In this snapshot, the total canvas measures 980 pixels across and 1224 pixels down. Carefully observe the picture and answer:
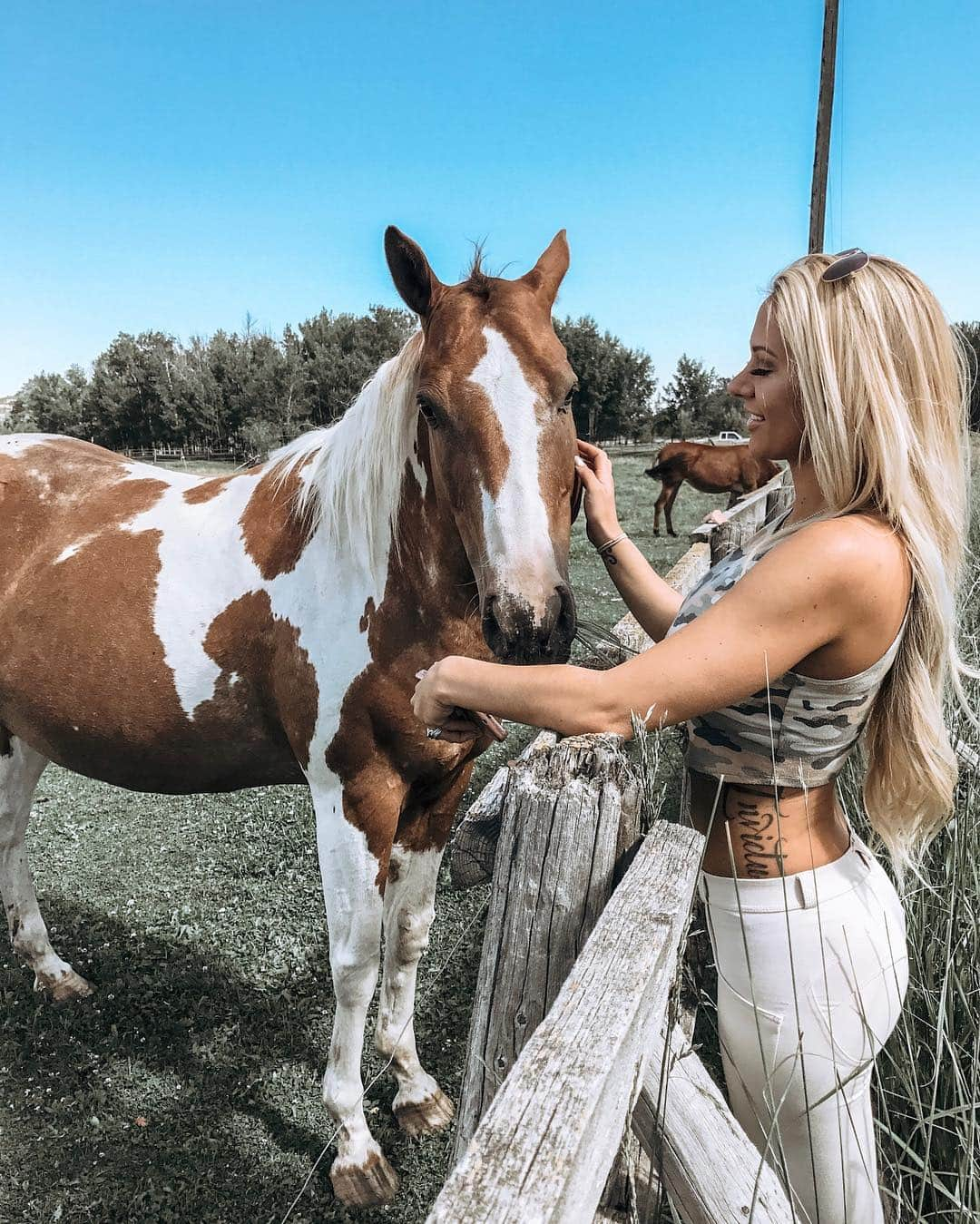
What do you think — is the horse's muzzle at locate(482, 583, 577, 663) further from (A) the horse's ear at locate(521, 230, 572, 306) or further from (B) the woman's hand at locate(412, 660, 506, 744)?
(A) the horse's ear at locate(521, 230, 572, 306)

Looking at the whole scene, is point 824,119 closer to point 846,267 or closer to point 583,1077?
point 846,267

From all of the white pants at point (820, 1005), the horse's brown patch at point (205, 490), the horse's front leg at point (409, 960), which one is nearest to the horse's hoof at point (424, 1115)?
the horse's front leg at point (409, 960)

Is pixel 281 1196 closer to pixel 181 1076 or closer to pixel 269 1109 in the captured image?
pixel 269 1109

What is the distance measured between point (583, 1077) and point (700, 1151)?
1.81 feet

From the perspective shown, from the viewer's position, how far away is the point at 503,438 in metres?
1.70

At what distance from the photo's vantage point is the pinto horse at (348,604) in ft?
5.75

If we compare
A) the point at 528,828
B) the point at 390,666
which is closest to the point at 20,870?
the point at 390,666

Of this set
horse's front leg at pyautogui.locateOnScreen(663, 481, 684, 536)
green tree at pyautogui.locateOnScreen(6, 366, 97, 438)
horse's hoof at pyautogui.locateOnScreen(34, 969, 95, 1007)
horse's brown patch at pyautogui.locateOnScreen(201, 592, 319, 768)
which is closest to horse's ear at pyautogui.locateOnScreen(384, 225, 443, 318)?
horse's brown patch at pyautogui.locateOnScreen(201, 592, 319, 768)

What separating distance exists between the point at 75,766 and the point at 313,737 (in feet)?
3.79

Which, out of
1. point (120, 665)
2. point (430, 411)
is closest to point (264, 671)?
point (120, 665)

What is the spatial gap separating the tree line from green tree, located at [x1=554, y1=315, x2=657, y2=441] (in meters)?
0.07

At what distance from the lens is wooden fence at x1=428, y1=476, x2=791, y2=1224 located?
0.71 metres

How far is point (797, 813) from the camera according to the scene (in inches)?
54.1

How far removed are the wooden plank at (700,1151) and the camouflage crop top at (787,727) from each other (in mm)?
477
